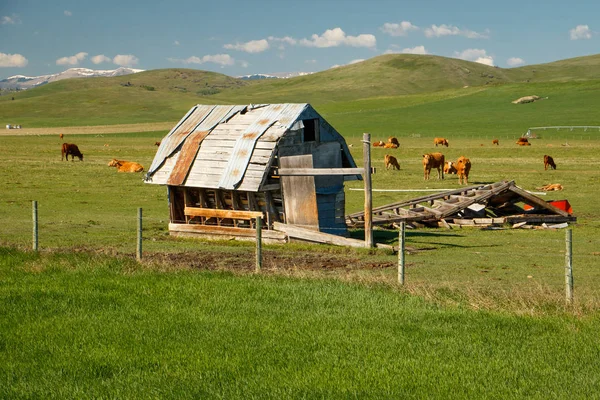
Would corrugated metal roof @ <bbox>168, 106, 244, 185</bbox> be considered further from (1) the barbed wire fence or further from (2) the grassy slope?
(2) the grassy slope

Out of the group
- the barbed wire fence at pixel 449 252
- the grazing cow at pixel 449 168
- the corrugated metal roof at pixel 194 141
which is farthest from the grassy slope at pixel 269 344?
the grazing cow at pixel 449 168

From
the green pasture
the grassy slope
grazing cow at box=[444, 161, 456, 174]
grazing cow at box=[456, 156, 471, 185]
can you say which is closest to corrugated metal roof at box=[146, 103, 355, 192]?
the green pasture

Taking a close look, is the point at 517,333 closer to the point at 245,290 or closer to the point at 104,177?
the point at 245,290

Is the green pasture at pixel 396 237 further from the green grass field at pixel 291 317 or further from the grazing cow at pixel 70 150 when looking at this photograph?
the grazing cow at pixel 70 150

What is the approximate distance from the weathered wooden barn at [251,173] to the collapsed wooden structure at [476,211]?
2.46m

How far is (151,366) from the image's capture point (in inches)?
395

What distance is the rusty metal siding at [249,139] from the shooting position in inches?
943

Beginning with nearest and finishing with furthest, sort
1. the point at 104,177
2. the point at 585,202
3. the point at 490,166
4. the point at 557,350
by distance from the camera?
1. the point at 557,350
2. the point at 585,202
3. the point at 104,177
4. the point at 490,166

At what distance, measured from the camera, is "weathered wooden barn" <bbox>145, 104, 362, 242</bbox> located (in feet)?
78.9

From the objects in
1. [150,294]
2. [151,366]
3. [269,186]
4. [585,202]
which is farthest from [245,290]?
[585,202]

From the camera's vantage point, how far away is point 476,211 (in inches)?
1134

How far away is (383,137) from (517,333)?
82.3 m

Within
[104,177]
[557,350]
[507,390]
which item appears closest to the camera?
[507,390]

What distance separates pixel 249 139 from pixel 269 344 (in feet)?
46.1
